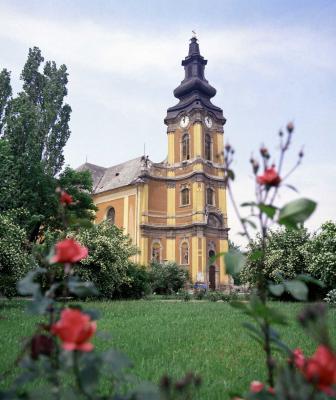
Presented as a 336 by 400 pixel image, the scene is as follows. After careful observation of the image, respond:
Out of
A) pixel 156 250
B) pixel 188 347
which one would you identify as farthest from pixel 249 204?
pixel 156 250

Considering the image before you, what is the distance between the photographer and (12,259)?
13227 mm

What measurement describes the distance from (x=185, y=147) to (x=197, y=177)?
4.18 m

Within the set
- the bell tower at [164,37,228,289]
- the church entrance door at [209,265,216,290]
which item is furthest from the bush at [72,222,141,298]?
the church entrance door at [209,265,216,290]

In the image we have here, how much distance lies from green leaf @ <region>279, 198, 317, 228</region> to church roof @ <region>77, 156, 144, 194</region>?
37.4 metres

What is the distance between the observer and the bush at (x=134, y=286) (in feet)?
75.7

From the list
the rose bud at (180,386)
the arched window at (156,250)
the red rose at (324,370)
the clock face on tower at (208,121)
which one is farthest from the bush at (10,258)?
the clock face on tower at (208,121)

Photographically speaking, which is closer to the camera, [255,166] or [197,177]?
[255,166]

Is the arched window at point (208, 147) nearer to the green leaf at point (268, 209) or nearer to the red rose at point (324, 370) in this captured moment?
the green leaf at point (268, 209)

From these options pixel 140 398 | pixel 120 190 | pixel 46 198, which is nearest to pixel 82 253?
pixel 140 398

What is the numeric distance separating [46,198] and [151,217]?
1641cm

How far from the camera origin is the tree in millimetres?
20828

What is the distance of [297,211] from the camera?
179 cm

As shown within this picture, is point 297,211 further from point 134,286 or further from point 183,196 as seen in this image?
point 183,196

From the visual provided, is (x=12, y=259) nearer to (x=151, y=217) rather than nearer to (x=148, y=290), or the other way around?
(x=148, y=290)
